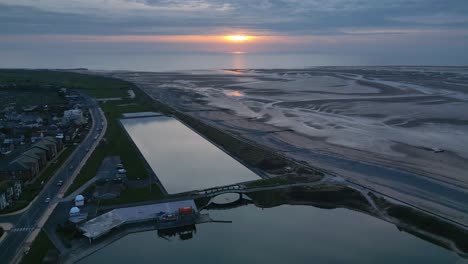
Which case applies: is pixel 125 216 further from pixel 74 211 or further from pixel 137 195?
pixel 137 195

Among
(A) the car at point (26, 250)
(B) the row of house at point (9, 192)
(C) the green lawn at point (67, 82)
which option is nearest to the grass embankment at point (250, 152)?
(B) the row of house at point (9, 192)

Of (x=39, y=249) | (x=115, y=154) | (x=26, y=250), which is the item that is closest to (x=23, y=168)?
(x=115, y=154)

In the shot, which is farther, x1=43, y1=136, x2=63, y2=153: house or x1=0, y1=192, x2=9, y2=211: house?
x1=43, y1=136, x2=63, y2=153: house

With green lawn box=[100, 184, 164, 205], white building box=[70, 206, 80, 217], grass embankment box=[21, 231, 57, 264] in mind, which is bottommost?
grass embankment box=[21, 231, 57, 264]

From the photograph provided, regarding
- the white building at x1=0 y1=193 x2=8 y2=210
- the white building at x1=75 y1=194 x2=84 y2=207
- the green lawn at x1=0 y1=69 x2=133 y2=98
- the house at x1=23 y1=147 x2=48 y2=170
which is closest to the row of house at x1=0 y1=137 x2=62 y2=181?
the house at x1=23 y1=147 x2=48 y2=170

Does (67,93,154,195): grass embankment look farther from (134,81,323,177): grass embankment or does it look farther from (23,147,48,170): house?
(134,81,323,177): grass embankment

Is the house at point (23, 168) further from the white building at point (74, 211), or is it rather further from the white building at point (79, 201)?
the white building at point (74, 211)

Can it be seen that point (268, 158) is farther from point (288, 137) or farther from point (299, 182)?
point (288, 137)
